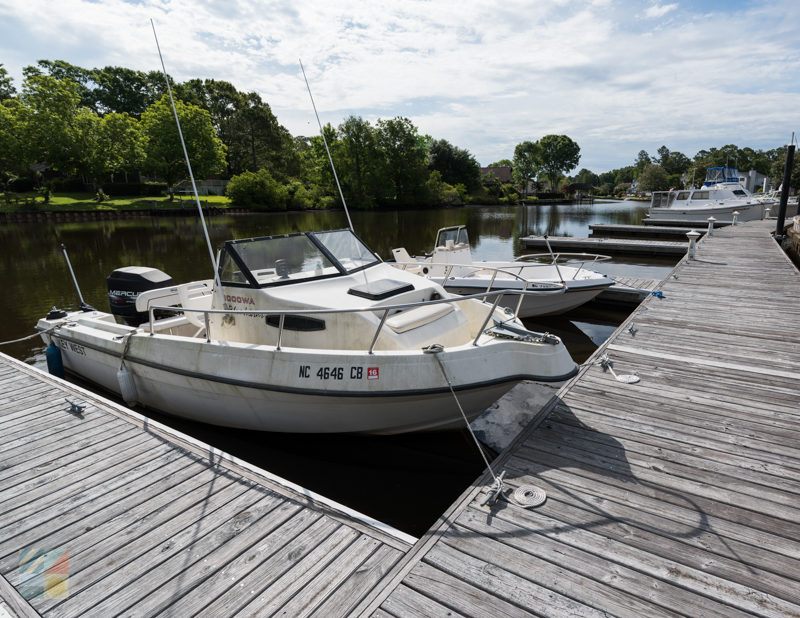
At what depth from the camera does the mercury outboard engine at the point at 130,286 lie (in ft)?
25.0

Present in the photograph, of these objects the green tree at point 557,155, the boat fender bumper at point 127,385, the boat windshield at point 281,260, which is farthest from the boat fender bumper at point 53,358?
the green tree at point 557,155

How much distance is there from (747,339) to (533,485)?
507 cm

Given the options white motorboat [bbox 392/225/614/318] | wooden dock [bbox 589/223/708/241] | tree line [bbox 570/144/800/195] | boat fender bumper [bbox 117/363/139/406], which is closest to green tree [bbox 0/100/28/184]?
white motorboat [bbox 392/225/614/318]

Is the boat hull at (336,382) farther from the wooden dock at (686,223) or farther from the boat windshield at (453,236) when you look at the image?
the wooden dock at (686,223)

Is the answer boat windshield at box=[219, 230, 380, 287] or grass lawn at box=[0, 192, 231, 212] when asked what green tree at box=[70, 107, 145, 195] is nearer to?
grass lawn at box=[0, 192, 231, 212]

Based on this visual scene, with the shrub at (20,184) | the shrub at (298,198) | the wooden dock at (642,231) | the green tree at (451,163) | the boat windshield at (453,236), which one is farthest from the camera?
the green tree at (451,163)

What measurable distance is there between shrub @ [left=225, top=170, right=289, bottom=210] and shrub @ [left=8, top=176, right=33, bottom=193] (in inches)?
791

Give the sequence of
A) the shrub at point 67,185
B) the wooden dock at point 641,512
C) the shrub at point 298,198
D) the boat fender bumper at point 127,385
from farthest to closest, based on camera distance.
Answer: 1. the shrub at point 298,198
2. the shrub at point 67,185
3. the boat fender bumper at point 127,385
4. the wooden dock at point 641,512

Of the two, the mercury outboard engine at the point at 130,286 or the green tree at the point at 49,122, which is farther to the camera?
the green tree at the point at 49,122

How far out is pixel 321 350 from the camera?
4.54 meters

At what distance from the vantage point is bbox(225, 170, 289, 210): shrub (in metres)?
47.5

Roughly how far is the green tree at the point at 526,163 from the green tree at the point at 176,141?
5882 centimetres

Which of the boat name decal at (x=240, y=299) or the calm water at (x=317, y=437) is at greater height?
the boat name decal at (x=240, y=299)

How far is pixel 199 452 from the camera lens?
4012 mm
